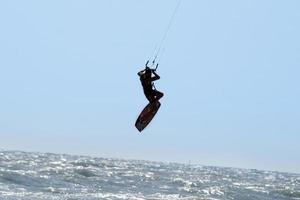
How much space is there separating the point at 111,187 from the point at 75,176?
6.88 metres

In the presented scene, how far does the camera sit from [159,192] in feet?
127

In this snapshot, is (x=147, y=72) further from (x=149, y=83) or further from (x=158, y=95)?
(x=158, y=95)

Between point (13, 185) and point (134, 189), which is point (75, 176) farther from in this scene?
point (13, 185)

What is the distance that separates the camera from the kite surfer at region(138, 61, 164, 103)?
16250 mm

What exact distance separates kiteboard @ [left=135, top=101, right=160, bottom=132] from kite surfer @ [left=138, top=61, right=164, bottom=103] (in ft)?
0.74

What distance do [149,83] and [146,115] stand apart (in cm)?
128

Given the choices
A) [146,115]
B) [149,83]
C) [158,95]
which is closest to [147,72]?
[149,83]

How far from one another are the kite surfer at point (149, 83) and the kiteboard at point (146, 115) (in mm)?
225

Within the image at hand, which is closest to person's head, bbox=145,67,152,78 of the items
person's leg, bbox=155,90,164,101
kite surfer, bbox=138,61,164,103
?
kite surfer, bbox=138,61,164,103

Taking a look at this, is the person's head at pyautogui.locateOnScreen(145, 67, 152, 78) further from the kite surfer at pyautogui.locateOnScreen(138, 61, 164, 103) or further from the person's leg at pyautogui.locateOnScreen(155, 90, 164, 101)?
the person's leg at pyautogui.locateOnScreen(155, 90, 164, 101)

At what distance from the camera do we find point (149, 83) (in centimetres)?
1642

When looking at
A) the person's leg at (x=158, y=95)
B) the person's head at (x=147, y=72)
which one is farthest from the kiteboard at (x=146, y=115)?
the person's head at (x=147, y=72)

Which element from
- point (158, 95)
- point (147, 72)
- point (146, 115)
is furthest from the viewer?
point (146, 115)

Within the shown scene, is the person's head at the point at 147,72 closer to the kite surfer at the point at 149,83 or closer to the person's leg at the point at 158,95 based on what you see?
the kite surfer at the point at 149,83
